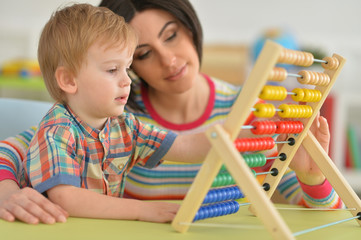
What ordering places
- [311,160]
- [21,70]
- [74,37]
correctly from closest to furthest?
1. [74,37]
2. [311,160]
3. [21,70]

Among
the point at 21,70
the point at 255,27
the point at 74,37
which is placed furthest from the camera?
the point at 255,27

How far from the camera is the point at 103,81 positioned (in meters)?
1.14

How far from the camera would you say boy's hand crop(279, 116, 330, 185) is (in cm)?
121

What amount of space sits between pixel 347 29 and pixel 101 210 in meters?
3.99

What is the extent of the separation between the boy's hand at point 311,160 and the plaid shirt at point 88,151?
319mm

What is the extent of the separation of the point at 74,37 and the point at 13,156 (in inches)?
15.2

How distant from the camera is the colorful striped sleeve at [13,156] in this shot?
1208 mm

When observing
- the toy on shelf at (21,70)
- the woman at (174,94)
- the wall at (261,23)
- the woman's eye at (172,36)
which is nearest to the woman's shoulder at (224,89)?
the woman at (174,94)

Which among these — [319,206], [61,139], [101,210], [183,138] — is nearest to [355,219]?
[319,206]

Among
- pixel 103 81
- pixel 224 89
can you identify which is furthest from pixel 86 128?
pixel 224 89

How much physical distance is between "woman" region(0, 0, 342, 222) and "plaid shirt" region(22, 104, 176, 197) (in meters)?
0.36

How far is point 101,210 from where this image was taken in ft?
3.47

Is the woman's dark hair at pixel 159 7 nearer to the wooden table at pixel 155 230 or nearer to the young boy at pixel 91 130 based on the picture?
the young boy at pixel 91 130

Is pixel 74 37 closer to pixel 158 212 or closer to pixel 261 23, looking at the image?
pixel 158 212
